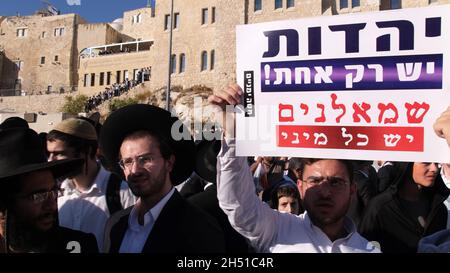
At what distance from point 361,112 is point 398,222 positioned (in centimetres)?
149

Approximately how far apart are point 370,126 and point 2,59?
68.7 metres

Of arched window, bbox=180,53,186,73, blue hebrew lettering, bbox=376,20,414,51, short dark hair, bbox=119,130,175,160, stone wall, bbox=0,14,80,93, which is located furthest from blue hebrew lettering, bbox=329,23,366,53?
stone wall, bbox=0,14,80,93

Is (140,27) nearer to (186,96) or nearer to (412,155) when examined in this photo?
(186,96)

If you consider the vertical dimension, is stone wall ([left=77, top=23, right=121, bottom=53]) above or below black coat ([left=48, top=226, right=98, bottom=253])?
above

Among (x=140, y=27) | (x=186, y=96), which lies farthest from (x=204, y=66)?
(x=140, y=27)

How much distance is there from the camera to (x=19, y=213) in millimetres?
2654

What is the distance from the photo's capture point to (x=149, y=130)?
3.04m

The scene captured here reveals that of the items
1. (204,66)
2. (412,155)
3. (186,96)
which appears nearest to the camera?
(412,155)

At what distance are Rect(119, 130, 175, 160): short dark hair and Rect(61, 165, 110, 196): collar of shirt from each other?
99cm

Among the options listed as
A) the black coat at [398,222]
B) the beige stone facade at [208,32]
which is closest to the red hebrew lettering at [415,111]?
the black coat at [398,222]

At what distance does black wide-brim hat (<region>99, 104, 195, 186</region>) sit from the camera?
306 cm

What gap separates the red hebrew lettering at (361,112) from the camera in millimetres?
2674

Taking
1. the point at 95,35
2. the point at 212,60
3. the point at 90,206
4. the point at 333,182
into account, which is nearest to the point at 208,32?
the point at 212,60

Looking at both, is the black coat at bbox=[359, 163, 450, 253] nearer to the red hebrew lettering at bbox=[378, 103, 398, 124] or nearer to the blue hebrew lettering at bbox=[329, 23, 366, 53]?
the red hebrew lettering at bbox=[378, 103, 398, 124]
